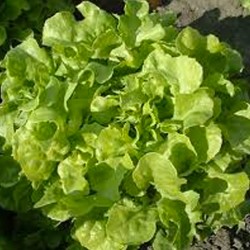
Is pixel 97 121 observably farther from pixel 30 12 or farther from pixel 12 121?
pixel 30 12

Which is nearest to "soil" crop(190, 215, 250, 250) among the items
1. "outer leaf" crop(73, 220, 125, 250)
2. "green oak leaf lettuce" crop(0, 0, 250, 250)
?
"green oak leaf lettuce" crop(0, 0, 250, 250)

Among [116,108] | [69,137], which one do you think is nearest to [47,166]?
[69,137]

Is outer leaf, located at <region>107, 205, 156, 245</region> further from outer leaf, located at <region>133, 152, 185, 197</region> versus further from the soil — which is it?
the soil

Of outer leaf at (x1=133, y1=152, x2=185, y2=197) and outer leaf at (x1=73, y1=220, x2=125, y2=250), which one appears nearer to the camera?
outer leaf at (x1=133, y1=152, x2=185, y2=197)

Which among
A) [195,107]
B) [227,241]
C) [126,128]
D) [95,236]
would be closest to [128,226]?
[95,236]

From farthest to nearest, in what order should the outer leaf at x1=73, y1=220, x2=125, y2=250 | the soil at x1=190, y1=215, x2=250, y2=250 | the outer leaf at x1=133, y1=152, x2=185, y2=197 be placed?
the soil at x1=190, y1=215, x2=250, y2=250
the outer leaf at x1=73, y1=220, x2=125, y2=250
the outer leaf at x1=133, y1=152, x2=185, y2=197

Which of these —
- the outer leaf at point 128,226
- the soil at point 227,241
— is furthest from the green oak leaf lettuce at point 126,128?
the soil at point 227,241

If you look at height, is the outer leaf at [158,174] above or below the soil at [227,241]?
above

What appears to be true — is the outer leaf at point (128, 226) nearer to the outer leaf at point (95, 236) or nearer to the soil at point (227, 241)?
the outer leaf at point (95, 236)
